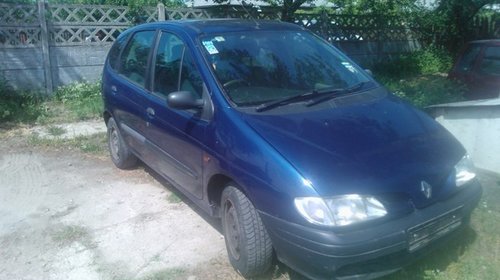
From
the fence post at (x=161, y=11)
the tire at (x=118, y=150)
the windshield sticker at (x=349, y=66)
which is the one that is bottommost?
the tire at (x=118, y=150)

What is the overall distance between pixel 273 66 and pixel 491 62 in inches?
193

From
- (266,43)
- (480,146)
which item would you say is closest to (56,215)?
(266,43)

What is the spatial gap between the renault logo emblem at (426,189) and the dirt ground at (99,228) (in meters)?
1.47

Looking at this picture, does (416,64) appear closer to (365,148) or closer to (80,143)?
(80,143)

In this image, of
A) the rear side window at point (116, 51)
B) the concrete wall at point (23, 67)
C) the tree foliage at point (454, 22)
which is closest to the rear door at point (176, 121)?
the rear side window at point (116, 51)

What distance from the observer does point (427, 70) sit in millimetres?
13188

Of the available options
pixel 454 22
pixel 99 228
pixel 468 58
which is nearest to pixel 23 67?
pixel 99 228

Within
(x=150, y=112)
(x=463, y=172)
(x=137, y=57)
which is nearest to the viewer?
(x=463, y=172)

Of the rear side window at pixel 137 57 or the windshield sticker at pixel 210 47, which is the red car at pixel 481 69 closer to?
the windshield sticker at pixel 210 47

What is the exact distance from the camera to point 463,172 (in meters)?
3.41

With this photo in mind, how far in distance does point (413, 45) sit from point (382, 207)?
11.9 m

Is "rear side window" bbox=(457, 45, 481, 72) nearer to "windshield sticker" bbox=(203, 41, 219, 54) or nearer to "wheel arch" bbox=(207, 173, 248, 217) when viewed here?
"windshield sticker" bbox=(203, 41, 219, 54)

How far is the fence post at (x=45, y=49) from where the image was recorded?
29.1 ft

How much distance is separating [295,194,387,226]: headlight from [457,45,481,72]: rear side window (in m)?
5.83
